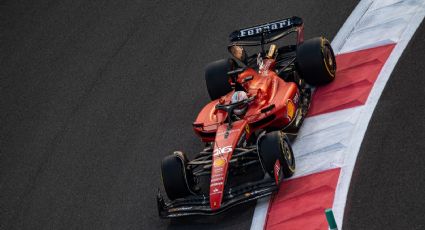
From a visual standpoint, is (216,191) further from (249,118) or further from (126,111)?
(126,111)

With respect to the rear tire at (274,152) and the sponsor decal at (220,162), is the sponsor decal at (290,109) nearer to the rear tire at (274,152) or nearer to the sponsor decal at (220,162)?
the rear tire at (274,152)

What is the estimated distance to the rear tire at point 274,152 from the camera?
32.1 ft

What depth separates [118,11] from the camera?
1641 cm

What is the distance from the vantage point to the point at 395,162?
31.2 ft

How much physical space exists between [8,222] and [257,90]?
143 inches

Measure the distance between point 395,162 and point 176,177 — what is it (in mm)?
2449

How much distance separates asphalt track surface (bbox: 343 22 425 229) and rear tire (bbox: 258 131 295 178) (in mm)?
773

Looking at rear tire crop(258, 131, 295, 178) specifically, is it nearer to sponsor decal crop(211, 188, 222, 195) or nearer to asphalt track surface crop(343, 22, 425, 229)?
sponsor decal crop(211, 188, 222, 195)

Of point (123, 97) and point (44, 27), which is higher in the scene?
point (44, 27)

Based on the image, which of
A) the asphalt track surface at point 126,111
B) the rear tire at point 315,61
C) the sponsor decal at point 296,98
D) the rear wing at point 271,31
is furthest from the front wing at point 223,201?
the rear wing at point 271,31

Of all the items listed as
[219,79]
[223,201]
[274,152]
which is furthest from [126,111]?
[274,152]

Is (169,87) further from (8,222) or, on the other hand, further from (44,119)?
(8,222)

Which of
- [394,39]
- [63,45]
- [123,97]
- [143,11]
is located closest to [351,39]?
[394,39]

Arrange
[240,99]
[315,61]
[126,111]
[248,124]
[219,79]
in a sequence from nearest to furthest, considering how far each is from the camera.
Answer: [248,124] < [240,99] < [315,61] < [219,79] < [126,111]
